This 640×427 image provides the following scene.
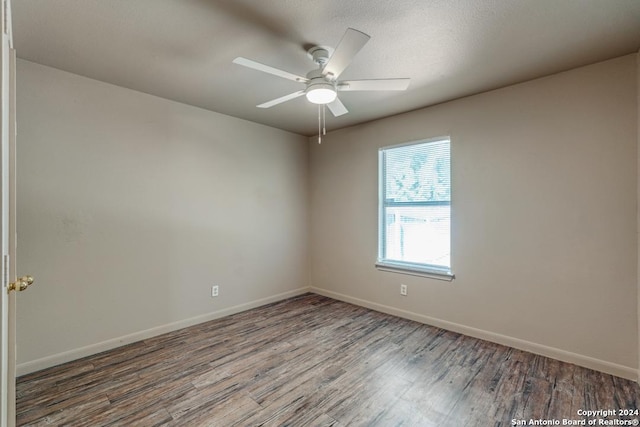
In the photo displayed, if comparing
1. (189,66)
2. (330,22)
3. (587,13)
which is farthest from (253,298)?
(587,13)

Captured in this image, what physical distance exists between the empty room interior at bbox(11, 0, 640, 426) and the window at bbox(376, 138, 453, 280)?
1.0 inches

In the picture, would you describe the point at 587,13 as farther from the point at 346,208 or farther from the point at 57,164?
the point at 57,164

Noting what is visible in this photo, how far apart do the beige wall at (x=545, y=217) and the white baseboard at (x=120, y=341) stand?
6.31 ft

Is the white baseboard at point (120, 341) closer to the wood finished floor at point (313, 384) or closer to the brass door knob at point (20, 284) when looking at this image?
the wood finished floor at point (313, 384)

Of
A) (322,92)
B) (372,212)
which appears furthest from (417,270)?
(322,92)

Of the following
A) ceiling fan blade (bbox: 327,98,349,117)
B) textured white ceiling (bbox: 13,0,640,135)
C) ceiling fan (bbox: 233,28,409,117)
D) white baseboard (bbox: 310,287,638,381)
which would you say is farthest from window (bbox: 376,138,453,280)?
ceiling fan (bbox: 233,28,409,117)

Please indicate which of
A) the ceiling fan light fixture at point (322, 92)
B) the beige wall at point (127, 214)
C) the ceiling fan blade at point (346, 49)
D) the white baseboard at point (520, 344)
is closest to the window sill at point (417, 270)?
the white baseboard at point (520, 344)

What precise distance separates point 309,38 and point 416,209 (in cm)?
224

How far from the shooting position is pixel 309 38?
6.80ft

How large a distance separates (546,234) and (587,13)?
5.49 feet

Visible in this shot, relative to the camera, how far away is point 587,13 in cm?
182

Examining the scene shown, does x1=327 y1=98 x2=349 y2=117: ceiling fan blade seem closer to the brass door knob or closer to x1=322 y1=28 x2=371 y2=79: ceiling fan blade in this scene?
x1=322 y1=28 x2=371 y2=79: ceiling fan blade

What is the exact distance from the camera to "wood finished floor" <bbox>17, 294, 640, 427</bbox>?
75.4 inches

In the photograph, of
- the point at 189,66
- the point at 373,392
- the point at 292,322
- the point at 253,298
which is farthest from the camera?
the point at 253,298
